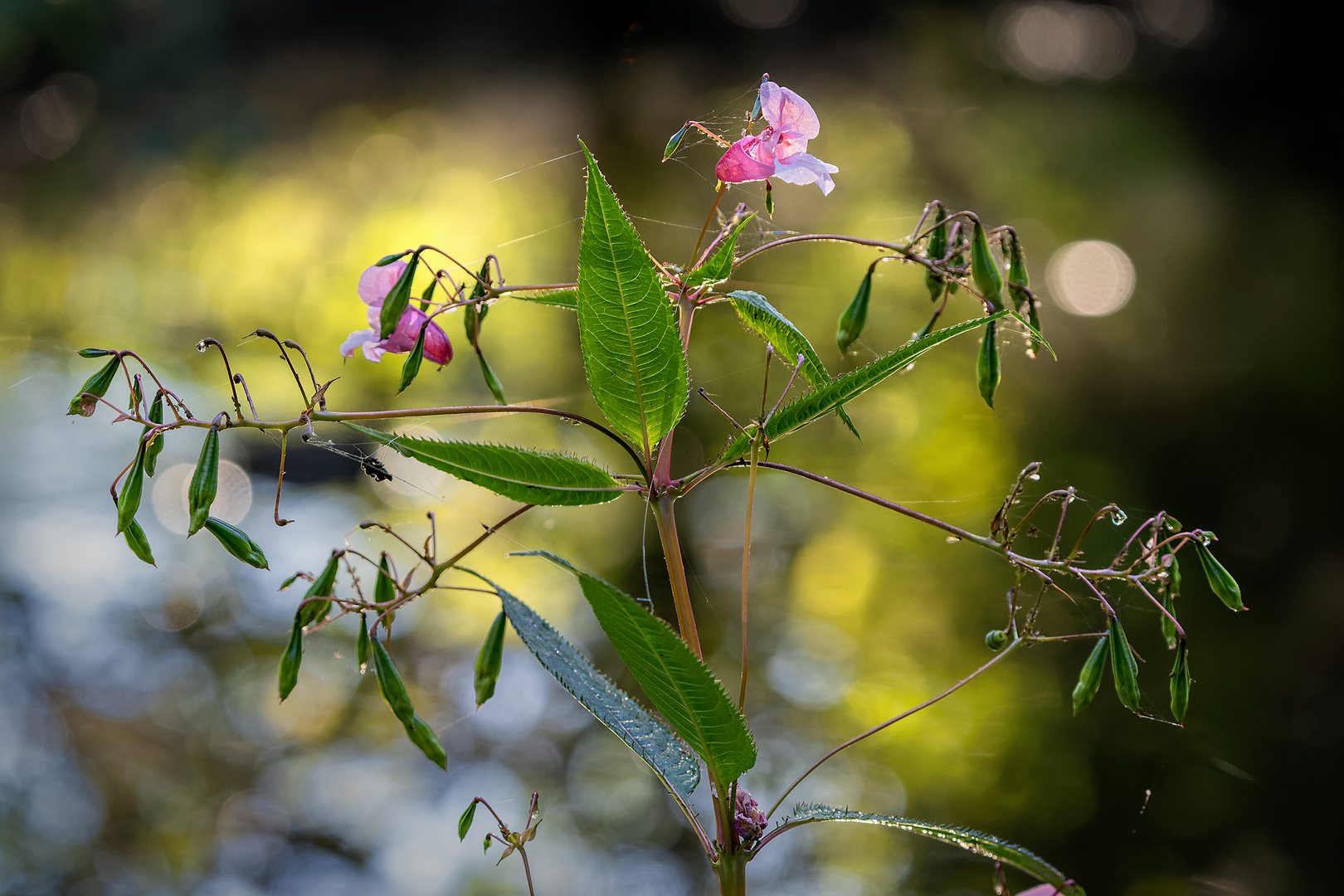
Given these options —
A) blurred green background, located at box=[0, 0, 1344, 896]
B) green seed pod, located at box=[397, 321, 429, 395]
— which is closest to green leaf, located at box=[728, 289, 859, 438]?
green seed pod, located at box=[397, 321, 429, 395]

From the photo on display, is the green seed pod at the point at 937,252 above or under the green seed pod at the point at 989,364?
→ above

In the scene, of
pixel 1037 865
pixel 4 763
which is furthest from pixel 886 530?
pixel 4 763

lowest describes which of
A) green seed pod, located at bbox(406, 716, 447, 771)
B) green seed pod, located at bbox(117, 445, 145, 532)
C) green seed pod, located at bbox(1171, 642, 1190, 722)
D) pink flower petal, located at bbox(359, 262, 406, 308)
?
green seed pod, located at bbox(406, 716, 447, 771)

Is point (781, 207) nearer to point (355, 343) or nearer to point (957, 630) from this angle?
point (957, 630)

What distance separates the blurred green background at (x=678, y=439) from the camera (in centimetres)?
107

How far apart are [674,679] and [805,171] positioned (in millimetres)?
168

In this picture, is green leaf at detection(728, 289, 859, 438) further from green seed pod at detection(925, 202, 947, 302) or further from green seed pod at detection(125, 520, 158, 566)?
green seed pod at detection(125, 520, 158, 566)

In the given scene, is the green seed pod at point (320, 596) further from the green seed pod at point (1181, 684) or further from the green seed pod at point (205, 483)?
the green seed pod at point (1181, 684)

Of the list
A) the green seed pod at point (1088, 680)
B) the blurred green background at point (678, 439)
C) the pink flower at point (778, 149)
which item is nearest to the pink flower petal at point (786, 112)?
the pink flower at point (778, 149)

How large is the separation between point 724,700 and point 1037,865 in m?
0.11

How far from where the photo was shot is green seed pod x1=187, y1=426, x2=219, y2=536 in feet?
0.79

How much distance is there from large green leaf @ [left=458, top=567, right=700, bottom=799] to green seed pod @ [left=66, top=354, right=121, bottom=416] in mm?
→ 125

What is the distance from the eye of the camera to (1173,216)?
1229mm

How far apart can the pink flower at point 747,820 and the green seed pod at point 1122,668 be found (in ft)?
0.41
